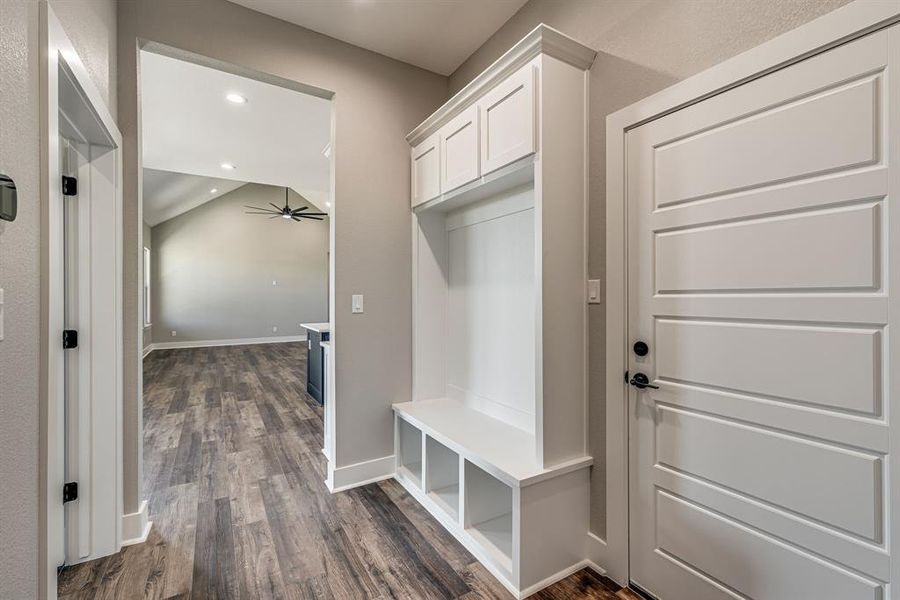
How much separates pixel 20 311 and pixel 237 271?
32.0 ft

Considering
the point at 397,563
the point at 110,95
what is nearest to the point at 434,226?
the point at 110,95

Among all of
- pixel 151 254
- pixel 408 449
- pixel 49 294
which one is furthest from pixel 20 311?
pixel 151 254

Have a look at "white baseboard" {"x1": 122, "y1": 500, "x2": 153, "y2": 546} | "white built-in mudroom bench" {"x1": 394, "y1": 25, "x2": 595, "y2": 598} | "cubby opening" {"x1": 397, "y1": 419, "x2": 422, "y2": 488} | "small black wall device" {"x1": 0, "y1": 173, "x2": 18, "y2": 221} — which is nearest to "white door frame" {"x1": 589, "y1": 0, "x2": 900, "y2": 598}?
"white built-in mudroom bench" {"x1": 394, "y1": 25, "x2": 595, "y2": 598}

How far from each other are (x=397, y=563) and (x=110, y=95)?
2.67 metres

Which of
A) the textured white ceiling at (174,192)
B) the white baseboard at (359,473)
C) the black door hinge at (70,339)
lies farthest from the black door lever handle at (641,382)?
the textured white ceiling at (174,192)

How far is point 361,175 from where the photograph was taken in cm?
266

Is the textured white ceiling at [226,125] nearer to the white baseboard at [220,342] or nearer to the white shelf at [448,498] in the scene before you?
the white shelf at [448,498]

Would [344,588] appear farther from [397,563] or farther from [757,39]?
[757,39]

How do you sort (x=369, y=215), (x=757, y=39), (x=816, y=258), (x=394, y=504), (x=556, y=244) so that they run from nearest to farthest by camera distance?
(x=816, y=258) → (x=757, y=39) → (x=556, y=244) → (x=394, y=504) → (x=369, y=215)

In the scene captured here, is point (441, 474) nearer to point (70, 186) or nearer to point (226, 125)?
point (70, 186)

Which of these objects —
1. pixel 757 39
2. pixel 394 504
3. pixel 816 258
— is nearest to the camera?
pixel 816 258

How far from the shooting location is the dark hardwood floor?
1.71m

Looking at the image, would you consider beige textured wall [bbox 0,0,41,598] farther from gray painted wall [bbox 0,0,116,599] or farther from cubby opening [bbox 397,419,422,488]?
cubby opening [bbox 397,419,422,488]

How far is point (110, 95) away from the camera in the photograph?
72.9 inches
